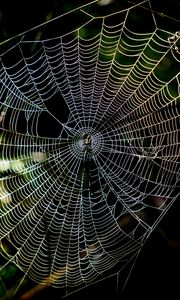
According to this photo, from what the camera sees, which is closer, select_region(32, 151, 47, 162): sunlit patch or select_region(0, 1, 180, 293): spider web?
select_region(0, 1, 180, 293): spider web

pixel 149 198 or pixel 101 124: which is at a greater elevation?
pixel 101 124

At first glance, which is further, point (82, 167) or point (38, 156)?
point (82, 167)

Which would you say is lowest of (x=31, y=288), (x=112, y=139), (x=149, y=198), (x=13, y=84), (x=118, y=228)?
(x=31, y=288)

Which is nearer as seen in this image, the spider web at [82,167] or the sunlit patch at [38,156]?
the spider web at [82,167]

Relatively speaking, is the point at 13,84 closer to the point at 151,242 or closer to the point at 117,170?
the point at 117,170

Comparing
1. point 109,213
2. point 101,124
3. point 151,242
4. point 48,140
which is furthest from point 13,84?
point 151,242
